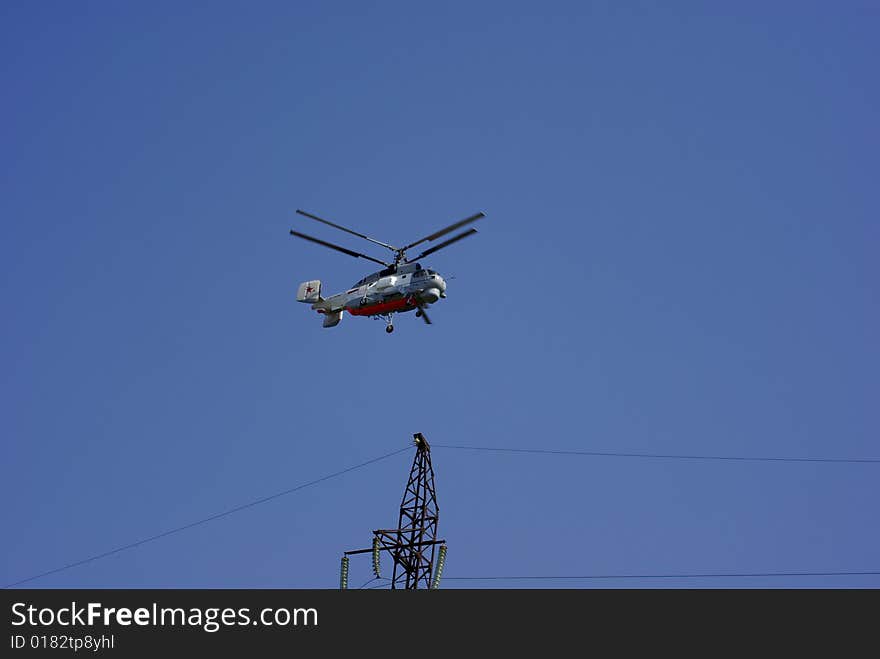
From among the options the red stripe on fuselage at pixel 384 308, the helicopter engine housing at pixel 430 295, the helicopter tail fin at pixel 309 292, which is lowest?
the helicopter engine housing at pixel 430 295

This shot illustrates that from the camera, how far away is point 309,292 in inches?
3974

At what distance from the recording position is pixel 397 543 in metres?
86.6

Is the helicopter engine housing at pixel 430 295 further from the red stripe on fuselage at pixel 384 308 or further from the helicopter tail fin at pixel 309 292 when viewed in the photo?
the helicopter tail fin at pixel 309 292

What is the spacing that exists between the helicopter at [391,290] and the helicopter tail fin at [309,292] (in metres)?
0.36

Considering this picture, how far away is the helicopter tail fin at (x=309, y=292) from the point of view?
328 ft

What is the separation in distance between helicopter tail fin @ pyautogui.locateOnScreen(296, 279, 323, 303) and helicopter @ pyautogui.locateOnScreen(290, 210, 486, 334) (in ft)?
1.17

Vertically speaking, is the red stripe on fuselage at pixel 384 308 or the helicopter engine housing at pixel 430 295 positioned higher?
the red stripe on fuselage at pixel 384 308

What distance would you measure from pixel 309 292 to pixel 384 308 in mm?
10530

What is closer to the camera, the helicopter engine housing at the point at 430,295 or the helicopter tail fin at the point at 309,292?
the helicopter engine housing at the point at 430,295

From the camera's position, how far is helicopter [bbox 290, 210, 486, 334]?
291 feet

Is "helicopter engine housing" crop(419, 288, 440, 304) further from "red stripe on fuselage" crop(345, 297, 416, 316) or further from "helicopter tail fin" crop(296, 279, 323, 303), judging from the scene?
"helicopter tail fin" crop(296, 279, 323, 303)
